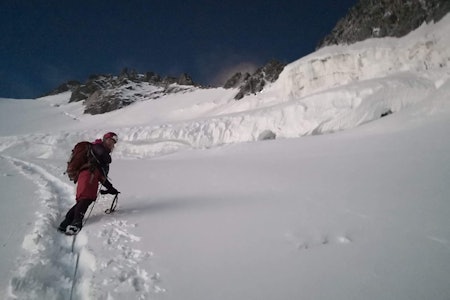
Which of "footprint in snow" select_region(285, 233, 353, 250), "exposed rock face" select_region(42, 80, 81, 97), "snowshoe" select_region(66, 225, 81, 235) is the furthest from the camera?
"exposed rock face" select_region(42, 80, 81, 97)

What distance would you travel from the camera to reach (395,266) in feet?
8.32

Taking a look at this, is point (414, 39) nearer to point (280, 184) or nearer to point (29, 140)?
point (280, 184)

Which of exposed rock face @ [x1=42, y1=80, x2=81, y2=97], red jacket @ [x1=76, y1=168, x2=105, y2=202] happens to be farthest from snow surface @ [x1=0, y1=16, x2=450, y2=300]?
exposed rock face @ [x1=42, y1=80, x2=81, y2=97]

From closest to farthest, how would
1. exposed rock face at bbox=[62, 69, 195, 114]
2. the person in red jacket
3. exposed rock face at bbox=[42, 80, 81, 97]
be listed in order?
1. the person in red jacket
2. exposed rock face at bbox=[62, 69, 195, 114]
3. exposed rock face at bbox=[42, 80, 81, 97]

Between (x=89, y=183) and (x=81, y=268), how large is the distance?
6.41 ft

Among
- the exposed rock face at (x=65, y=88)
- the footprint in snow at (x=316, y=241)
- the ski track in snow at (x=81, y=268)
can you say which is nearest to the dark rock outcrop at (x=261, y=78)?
the ski track in snow at (x=81, y=268)

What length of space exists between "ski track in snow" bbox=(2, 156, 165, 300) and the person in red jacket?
0.72ft

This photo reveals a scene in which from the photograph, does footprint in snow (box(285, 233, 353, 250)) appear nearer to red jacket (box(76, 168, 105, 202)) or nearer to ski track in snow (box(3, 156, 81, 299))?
ski track in snow (box(3, 156, 81, 299))

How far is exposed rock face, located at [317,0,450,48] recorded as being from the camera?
17.6m

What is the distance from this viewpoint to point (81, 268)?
9.65ft

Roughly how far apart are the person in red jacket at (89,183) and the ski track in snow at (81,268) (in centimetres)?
22

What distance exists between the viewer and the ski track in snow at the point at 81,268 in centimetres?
246

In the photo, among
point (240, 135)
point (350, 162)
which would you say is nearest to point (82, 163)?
point (350, 162)

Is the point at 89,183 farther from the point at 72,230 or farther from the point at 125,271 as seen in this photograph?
the point at 125,271
